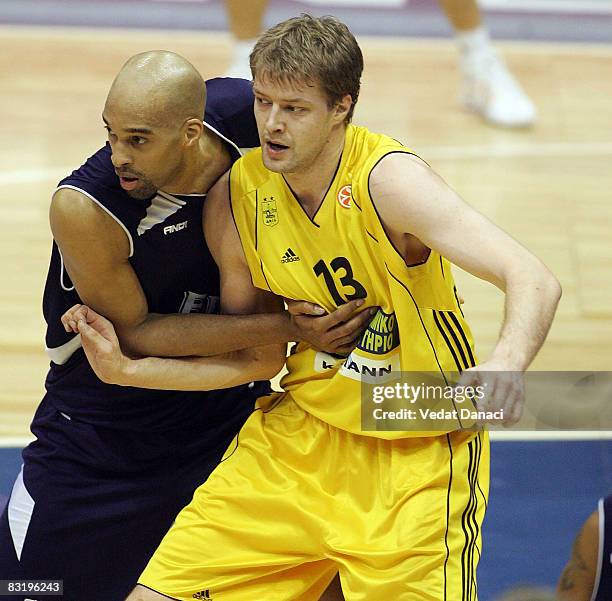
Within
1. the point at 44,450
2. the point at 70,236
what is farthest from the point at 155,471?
the point at 70,236

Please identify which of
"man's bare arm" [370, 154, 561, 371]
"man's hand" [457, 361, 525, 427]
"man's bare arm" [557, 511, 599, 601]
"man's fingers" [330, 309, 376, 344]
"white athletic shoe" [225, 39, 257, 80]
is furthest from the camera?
"white athletic shoe" [225, 39, 257, 80]

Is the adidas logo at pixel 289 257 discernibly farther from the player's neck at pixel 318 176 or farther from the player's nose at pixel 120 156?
the player's nose at pixel 120 156

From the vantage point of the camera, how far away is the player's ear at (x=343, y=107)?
312 cm

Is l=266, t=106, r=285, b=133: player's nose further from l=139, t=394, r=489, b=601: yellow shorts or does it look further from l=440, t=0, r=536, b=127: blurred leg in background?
l=440, t=0, r=536, b=127: blurred leg in background

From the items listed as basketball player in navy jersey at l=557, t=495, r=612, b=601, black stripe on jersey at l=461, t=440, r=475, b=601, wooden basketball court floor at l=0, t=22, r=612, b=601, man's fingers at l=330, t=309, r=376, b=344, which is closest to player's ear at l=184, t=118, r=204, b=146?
man's fingers at l=330, t=309, r=376, b=344

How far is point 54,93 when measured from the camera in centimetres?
821

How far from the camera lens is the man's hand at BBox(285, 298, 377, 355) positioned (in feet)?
10.6

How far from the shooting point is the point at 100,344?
11.0 ft

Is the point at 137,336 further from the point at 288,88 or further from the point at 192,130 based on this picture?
the point at 288,88

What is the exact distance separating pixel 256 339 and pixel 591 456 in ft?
6.13

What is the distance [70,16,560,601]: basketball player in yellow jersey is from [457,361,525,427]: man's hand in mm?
497

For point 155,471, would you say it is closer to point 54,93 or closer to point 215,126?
point 215,126

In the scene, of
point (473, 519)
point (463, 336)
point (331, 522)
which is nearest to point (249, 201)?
point (463, 336)

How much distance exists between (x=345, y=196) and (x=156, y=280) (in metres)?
0.67
